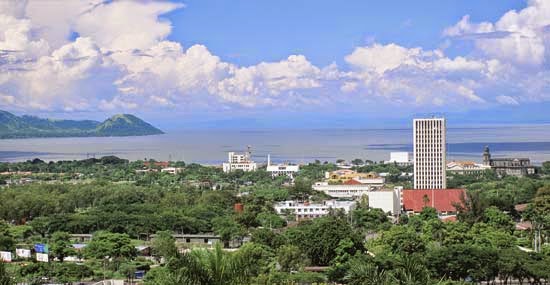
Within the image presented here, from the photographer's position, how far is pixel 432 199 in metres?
36.3

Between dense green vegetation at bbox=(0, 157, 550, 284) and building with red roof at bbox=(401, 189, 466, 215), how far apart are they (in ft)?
7.23

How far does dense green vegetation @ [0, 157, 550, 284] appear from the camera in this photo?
26.0ft

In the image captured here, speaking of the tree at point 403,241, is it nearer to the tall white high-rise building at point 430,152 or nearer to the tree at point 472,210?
the tree at point 472,210

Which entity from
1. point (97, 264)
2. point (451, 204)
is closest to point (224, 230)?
point (97, 264)

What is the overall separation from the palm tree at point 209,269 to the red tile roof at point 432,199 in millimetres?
29536

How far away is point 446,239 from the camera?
23203 millimetres

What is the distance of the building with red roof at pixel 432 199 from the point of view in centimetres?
3575

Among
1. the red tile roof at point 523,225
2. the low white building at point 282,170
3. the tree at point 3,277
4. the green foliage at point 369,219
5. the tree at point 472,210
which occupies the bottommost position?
the red tile roof at point 523,225

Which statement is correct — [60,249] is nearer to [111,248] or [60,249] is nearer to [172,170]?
[111,248]

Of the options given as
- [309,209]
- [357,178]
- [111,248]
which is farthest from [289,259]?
[357,178]

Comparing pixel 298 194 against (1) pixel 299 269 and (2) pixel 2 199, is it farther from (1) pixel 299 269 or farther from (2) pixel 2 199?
(1) pixel 299 269

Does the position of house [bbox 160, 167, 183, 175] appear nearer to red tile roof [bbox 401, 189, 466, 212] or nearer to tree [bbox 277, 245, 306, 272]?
red tile roof [bbox 401, 189, 466, 212]

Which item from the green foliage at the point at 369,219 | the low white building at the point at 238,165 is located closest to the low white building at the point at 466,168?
the low white building at the point at 238,165

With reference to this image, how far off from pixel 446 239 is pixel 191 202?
15856mm
